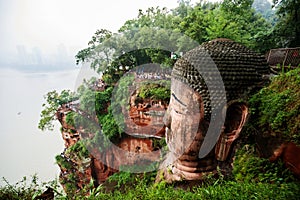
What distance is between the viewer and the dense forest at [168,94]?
94.9 inches

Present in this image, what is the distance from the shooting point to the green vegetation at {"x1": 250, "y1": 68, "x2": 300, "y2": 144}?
2303 millimetres

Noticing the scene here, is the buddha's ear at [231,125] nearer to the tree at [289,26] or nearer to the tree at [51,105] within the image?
the tree at [289,26]

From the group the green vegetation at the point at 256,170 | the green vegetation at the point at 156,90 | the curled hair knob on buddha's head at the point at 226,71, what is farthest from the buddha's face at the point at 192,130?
the green vegetation at the point at 156,90

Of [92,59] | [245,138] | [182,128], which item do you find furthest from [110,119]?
[245,138]

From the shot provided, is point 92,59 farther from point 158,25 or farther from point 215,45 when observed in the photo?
point 215,45

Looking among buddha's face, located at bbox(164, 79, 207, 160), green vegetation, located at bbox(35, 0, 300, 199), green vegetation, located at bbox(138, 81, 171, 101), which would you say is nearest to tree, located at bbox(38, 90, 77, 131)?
green vegetation, located at bbox(35, 0, 300, 199)

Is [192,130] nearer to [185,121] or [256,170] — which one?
[185,121]

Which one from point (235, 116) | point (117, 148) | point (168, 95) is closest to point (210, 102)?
point (235, 116)

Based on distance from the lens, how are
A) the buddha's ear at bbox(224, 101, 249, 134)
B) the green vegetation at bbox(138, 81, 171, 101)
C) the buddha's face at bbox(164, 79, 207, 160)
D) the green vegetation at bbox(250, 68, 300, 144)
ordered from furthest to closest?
the green vegetation at bbox(138, 81, 171, 101) < the buddha's face at bbox(164, 79, 207, 160) < the buddha's ear at bbox(224, 101, 249, 134) < the green vegetation at bbox(250, 68, 300, 144)

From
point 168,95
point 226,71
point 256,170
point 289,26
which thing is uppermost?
point 289,26

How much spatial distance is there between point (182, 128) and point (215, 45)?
1.45 metres

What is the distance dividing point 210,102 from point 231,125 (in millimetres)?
438

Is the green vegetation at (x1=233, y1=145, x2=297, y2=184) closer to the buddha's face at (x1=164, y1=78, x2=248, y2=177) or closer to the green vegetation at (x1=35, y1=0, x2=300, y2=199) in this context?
the green vegetation at (x1=35, y1=0, x2=300, y2=199)

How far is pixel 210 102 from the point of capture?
3.06 m
